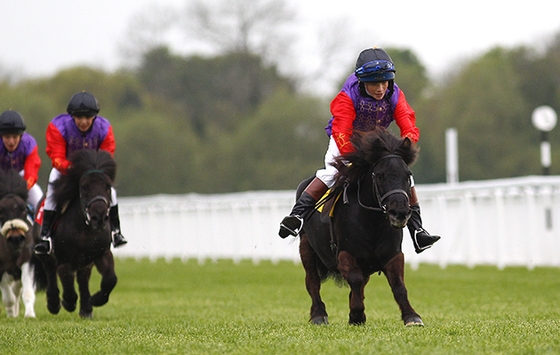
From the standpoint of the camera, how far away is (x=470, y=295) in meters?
13.2

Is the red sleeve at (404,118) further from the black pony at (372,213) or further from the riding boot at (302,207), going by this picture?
the riding boot at (302,207)

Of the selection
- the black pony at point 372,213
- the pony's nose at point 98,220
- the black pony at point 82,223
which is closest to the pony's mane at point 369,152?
the black pony at point 372,213

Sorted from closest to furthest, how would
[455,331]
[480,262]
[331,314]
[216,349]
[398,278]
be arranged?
[216,349] < [455,331] < [398,278] < [331,314] < [480,262]

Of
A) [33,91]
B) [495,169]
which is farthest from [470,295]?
[33,91]

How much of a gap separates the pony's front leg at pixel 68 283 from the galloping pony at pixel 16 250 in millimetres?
658

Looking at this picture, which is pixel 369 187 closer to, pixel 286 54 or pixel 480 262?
pixel 480 262

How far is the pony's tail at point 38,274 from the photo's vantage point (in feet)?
38.0

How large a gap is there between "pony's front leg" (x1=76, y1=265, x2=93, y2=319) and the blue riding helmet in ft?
14.0

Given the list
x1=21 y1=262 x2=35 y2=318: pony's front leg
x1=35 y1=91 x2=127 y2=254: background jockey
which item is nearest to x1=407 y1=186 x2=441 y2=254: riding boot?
x1=35 y1=91 x2=127 y2=254: background jockey

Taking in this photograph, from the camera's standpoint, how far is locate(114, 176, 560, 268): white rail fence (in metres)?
16.6

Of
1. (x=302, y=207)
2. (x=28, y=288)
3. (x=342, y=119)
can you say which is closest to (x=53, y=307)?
(x=28, y=288)

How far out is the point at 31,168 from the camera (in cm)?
1186

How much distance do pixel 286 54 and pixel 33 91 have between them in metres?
15.4

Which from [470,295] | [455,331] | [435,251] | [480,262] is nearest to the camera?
[455,331]
